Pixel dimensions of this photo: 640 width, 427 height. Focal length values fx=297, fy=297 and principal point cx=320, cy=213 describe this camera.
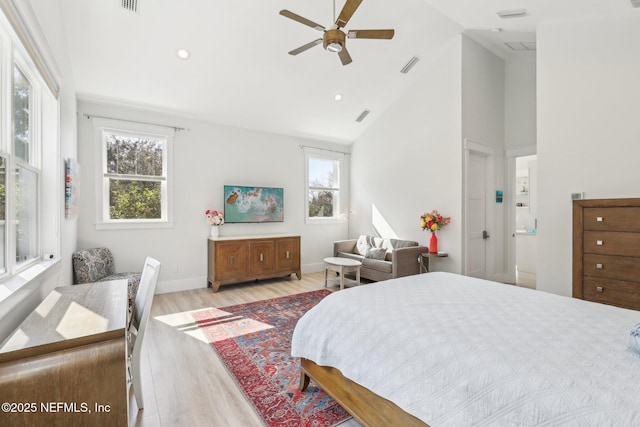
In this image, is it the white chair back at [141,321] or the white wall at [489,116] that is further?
the white wall at [489,116]

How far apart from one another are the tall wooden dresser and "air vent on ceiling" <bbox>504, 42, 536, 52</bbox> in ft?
9.85

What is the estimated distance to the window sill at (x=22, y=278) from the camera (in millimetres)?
1449

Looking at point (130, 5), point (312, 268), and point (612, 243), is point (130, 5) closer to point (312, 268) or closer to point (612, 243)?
point (312, 268)

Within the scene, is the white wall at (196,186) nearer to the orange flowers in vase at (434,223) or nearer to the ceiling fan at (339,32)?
the orange flowers in vase at (434,223)

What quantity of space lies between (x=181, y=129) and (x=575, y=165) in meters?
5.27

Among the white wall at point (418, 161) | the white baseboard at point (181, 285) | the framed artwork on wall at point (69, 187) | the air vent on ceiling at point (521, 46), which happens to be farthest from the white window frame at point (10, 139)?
the air vent on ceiling at point (521, 46)

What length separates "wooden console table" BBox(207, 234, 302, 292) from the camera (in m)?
4.59

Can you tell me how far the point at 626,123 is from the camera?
3031 millimetres

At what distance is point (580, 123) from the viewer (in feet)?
10.8

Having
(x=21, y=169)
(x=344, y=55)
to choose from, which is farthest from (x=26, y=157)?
(x=344, y=55)

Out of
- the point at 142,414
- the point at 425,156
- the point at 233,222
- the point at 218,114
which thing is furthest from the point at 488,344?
the point at 218,114

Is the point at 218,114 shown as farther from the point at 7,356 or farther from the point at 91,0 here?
the point at 7,356

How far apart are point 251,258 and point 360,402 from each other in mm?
3589

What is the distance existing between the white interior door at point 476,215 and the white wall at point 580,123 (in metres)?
1.07
